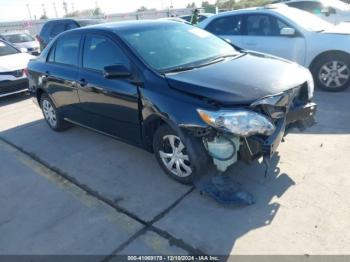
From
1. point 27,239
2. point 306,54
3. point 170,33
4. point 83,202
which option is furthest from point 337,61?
point 27,239

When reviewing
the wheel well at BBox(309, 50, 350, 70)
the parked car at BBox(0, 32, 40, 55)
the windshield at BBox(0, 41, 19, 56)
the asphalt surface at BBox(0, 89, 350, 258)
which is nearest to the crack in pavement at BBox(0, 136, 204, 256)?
the asphalt surface at BBox(0, 89, 350, 258)

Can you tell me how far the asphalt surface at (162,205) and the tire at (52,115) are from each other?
777 mm

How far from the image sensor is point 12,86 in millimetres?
7906

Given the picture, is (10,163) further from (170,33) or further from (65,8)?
(65,8)

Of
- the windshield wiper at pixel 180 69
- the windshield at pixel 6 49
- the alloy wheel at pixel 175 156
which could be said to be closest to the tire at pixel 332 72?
the windshield wiper at pixel 180 69

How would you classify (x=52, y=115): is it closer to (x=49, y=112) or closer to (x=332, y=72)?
(x=49, y=112)

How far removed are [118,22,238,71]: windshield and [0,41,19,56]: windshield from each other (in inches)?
249

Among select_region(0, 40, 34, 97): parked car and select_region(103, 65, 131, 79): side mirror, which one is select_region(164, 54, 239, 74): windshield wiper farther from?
select_region(0, 40, 34, 97): parked car

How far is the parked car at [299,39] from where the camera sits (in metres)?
5.99

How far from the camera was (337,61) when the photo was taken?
5973 millimetres

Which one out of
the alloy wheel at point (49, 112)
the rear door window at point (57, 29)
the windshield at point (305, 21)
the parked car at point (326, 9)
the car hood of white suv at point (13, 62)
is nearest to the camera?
the alloy wheel at point (49, 112)

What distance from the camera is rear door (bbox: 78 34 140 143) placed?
147 inches

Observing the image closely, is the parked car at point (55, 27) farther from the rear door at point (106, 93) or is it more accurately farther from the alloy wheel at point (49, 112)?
the rear door at point (106, 93)

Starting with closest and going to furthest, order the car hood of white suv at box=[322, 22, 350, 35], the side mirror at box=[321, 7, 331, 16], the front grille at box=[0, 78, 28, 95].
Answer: the car hood of white suv at box=[322, 22, 350, 35] < the front grille at box=[0, 78, 28, 95] < the side mirror at box=[321, 7, 331, 16]
